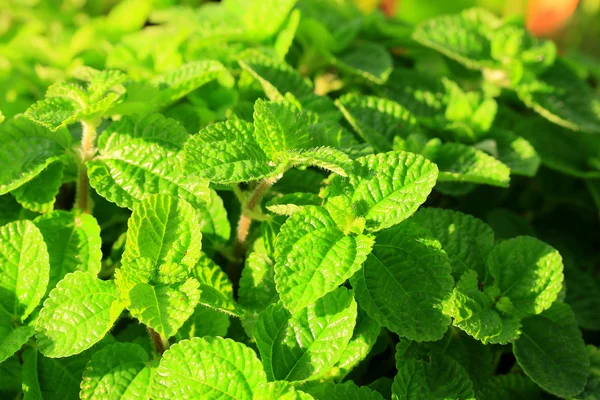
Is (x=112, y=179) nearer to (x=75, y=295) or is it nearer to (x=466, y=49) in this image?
(x=75, y=295)

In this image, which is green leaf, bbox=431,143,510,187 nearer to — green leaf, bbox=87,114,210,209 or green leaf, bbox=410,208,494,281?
green leaf, bbox=410,208,494,281

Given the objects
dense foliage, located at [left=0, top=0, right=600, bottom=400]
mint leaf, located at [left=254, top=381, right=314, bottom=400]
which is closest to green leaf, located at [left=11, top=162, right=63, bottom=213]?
dense foliage, located at [left=0, top=0, right=600, bottom=400]

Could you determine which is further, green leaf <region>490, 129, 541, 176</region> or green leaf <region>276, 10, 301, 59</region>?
green leaf <region>276, 10, 301, 59</region>

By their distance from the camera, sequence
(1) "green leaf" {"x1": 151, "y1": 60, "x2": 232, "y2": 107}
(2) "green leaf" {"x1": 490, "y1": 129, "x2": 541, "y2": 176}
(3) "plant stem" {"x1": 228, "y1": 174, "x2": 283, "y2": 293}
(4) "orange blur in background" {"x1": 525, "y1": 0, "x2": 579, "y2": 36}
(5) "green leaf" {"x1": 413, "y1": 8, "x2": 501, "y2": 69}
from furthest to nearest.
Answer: (4) "orange blur in background" {"x1": 525, "y1": 0, "x2": 579, "y2": 36} < (5) "green leaf" {"x1": 413, "y1": 8, "x2": 501, "y2": 69} < (2) "green leaf" {"x1": 490, "y1": 129, "x2": 541, "y2": 176} < (1) "green leaf" {"x1": 151, "y1": 60, "x2": 232, "y2": 107} < (3) "plant stem" {"x1": 228, "y1": 174, "x2": 283, "y2": 293}

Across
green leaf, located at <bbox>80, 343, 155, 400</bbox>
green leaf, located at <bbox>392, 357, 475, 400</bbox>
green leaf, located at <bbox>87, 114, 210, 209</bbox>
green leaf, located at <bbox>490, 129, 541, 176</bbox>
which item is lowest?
green leaf, located at <bbox>392, 357, 475, 400</bbox>

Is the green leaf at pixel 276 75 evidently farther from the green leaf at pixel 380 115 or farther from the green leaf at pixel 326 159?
the green leaf at pixel 326 159

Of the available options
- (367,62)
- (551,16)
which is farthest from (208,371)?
(551,16)

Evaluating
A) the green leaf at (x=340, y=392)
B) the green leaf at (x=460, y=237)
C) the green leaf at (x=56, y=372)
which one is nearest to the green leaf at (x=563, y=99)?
the green leaf at (x=460, y=237)
